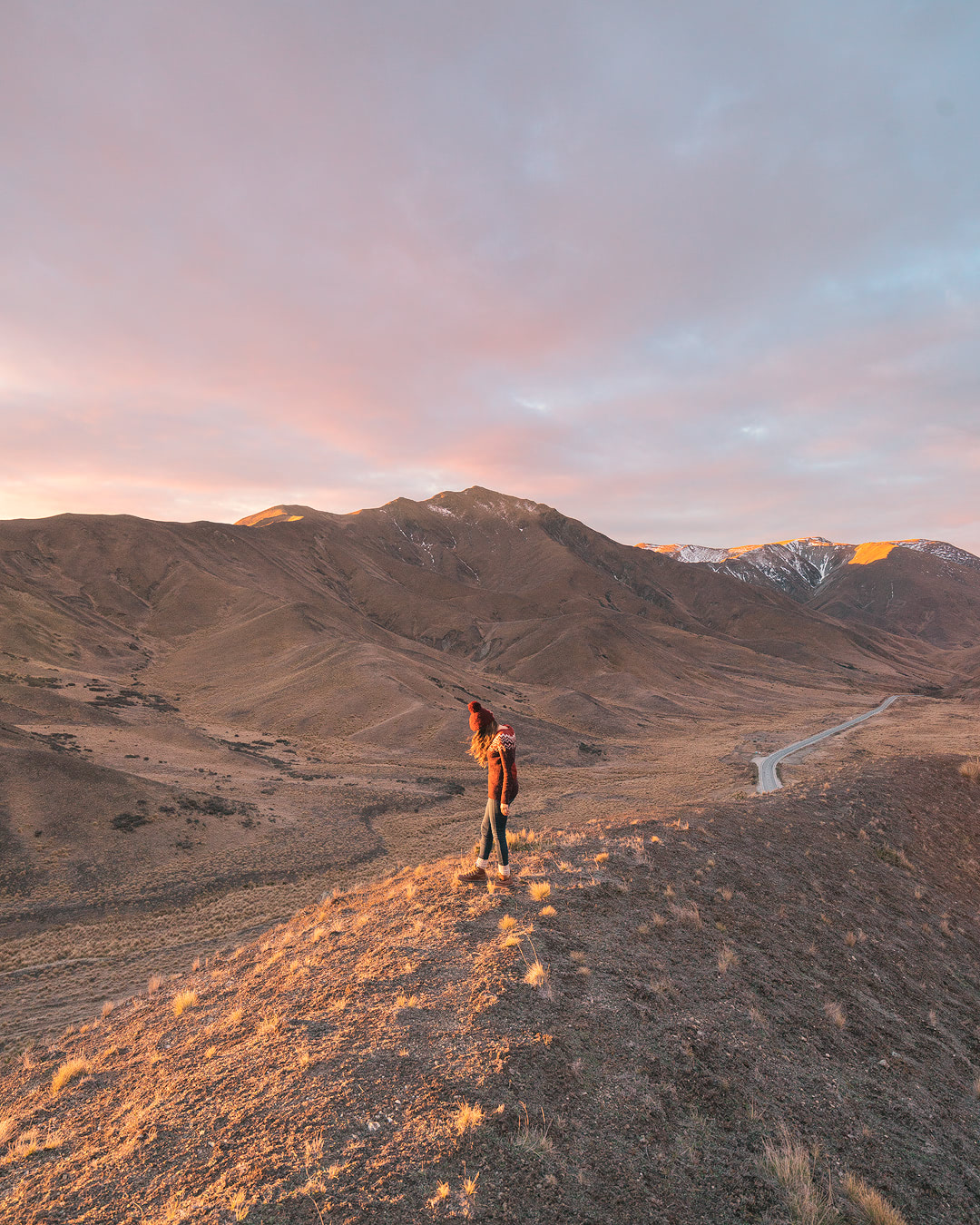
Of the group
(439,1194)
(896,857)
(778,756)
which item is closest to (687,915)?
(439,1194)

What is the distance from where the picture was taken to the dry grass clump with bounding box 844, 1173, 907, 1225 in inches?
199

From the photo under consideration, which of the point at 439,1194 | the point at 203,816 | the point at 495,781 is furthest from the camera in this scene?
the point at 203,816

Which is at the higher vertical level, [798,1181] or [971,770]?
[798,1181]

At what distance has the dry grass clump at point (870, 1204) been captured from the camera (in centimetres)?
504

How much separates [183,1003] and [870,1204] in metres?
8.94

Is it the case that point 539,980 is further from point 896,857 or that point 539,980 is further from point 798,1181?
point 896,857

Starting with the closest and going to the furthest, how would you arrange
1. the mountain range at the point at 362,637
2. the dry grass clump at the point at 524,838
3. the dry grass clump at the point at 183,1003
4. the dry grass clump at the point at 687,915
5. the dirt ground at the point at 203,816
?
1. the dry grass clump at the point at 183,1003
2. the dry grass clump at the point at 687,915
3. the dry grass clump at the point at 524,838
4. the dirt ground at the point at 203,816
5. the mountain range at the point at 362,637

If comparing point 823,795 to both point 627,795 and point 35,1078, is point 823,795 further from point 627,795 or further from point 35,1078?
point 35,1078

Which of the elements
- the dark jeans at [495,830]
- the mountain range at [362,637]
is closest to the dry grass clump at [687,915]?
the dark jeans at [495,830]

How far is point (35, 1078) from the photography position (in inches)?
322

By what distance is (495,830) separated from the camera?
9.81m

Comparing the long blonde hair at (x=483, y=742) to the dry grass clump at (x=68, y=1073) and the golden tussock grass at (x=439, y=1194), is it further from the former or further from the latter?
the dry grass clump at (x=68, y=1073)

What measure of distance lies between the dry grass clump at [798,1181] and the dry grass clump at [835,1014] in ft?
10.6

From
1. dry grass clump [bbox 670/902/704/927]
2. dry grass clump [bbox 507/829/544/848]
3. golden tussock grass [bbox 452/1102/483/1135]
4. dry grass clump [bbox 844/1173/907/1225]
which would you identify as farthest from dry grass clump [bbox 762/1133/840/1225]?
dry grass clump [bbox 507/829/544/848]
